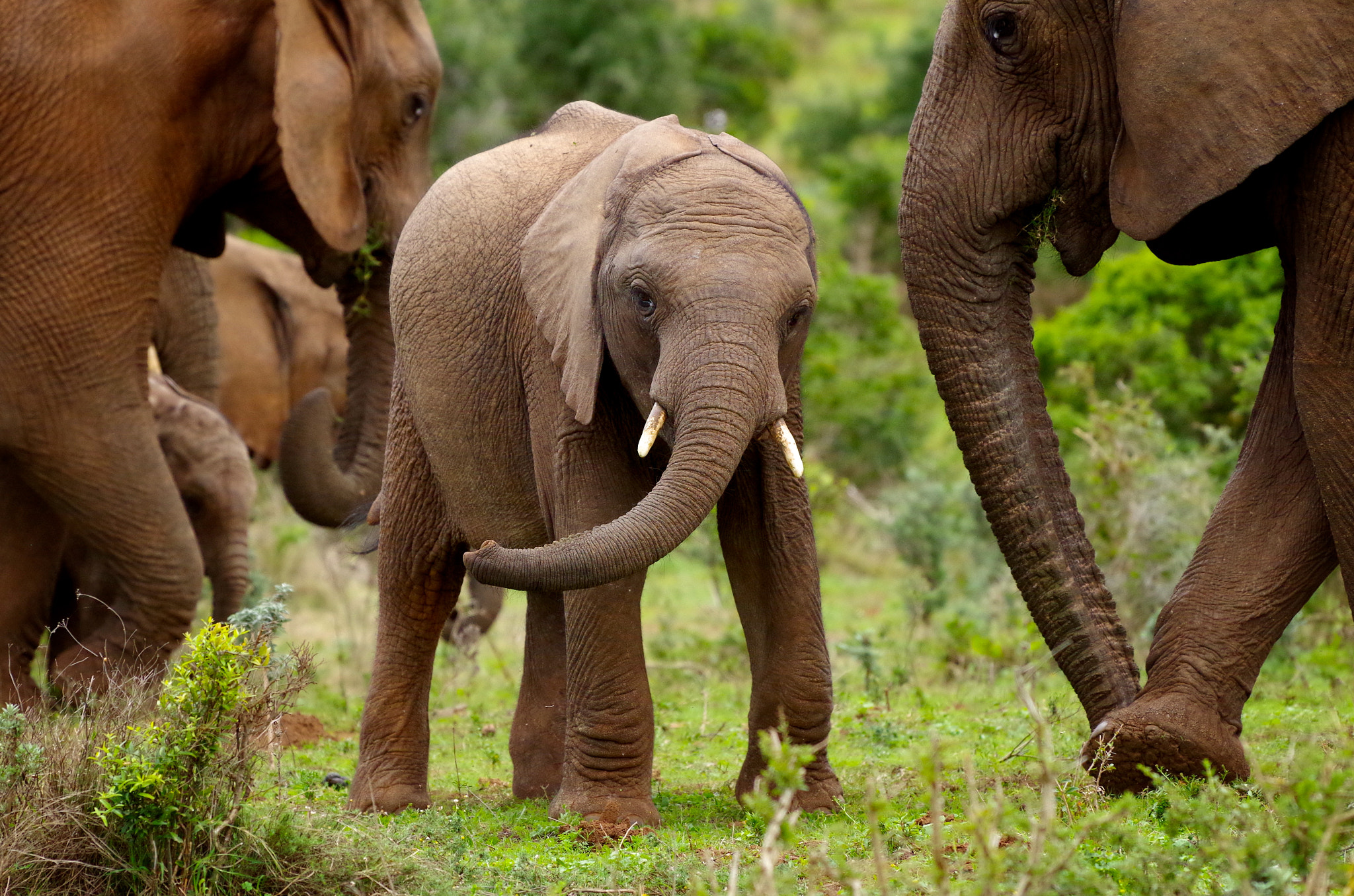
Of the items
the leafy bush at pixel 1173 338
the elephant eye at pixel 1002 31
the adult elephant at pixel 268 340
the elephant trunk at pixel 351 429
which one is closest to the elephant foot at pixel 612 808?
the elephant eye at pixel 1002 31

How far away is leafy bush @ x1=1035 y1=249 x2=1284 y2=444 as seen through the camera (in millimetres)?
10953

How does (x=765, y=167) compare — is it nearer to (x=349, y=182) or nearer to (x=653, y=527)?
(x=653, y=527)

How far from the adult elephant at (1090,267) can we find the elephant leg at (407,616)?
186cm

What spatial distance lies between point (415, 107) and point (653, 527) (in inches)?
149

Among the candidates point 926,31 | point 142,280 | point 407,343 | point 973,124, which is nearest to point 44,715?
point 407,343

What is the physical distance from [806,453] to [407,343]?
8760mm

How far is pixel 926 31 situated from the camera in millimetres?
26484

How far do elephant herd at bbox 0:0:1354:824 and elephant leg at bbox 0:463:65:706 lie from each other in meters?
0.79

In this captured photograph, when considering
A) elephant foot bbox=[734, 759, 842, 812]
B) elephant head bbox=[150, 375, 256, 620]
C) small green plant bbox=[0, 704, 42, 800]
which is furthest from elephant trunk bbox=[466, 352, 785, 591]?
elephant head bbox=[150, 375, 256, 620]

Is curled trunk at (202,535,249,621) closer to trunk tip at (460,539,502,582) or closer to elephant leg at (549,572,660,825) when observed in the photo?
elephant leg at (549,572,660,825)

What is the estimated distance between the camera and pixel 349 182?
25.8 feet

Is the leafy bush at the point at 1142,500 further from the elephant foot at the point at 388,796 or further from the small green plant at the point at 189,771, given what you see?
the small green plant at the point at 189,771

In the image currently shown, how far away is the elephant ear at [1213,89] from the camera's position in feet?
16.1

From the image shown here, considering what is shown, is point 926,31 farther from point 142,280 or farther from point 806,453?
point 142,280
